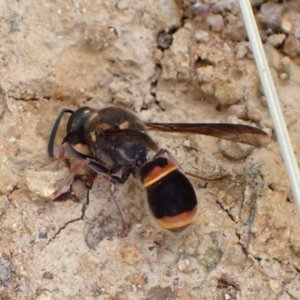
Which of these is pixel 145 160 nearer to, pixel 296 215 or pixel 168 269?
pixel 168 269

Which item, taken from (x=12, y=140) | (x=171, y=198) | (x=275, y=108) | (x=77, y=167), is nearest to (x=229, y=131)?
(x=275, y=108)

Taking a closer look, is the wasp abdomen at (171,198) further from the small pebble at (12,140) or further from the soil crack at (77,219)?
the small pebble at (12,140)

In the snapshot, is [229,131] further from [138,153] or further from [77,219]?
[77,219]

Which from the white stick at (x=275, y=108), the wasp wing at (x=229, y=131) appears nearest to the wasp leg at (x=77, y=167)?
the wasp wing at (x=229, y=131)

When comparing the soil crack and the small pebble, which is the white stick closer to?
the soil crack

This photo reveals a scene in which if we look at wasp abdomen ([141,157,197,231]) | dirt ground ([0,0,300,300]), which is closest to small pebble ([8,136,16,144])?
dirt ground ([0,0,300,300])
